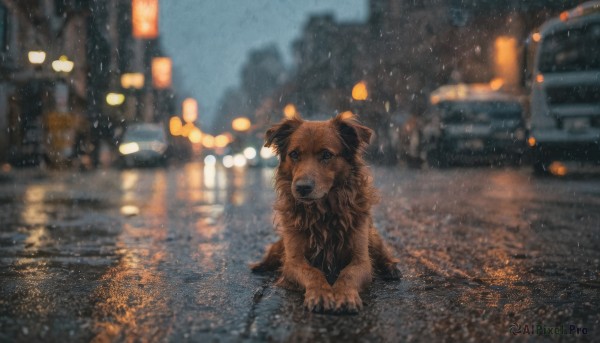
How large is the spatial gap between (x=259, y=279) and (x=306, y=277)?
0.78 metres

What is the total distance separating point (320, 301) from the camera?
11.8ft

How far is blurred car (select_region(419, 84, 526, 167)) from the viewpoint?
79.1 feet

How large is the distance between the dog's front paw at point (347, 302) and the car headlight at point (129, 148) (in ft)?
94.9

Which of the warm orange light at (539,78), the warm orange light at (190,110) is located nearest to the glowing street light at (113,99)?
the warm orange light at (539,78)

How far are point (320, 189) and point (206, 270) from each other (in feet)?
3.99

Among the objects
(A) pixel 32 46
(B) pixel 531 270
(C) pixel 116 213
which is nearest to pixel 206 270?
(B) pixel 531 270

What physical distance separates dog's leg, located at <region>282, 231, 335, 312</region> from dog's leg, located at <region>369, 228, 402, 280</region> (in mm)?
664

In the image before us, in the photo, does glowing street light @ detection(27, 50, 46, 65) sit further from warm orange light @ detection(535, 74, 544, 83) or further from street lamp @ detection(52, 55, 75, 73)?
warm orange light @ detection(535, 74, 544, 83)

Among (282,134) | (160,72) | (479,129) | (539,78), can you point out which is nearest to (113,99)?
(479,129)

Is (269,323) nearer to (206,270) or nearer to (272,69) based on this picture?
(206,270)

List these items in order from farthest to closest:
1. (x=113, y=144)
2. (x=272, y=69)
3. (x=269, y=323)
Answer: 1. (x=272, y=69)
2. (x=113, y=144)
3. (x=269, y=323)

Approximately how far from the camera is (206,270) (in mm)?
5012

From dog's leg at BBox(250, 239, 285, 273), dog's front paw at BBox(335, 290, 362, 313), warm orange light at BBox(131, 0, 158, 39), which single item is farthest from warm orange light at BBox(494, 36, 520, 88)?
dog's front paw at BBox(335, 290, 362, 313)

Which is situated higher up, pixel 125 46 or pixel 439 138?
pixel 125 46
